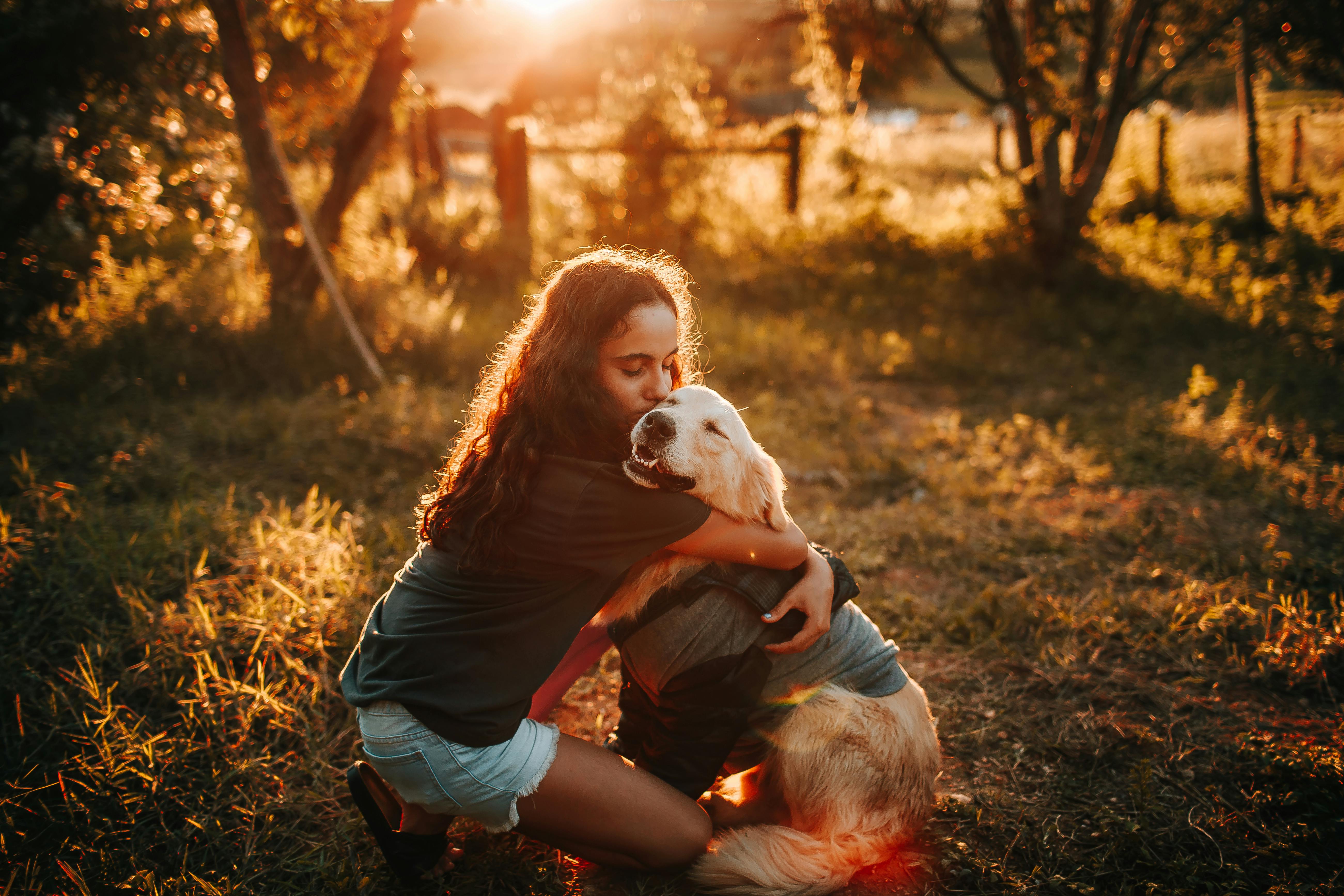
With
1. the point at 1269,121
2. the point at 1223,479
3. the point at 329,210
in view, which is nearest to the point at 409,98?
the point at 329,210

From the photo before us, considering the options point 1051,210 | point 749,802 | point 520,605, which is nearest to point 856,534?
point 749,802

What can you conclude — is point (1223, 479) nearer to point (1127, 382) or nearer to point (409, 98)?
point (1127, 382)

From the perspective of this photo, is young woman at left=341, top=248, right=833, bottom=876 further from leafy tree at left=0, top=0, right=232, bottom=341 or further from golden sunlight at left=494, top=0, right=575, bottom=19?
leafy tree at left=0, top=0, right=232, bottom=341

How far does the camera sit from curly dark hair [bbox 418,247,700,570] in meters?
1.75

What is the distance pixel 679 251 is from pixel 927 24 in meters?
3.39

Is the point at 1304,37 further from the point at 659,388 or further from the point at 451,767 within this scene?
the point at 451,767

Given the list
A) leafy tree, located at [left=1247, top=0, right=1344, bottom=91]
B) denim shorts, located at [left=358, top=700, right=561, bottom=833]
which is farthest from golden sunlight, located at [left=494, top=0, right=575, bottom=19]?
leafy tree, located at [left=1247, top=0, right=1344, bottom=91]

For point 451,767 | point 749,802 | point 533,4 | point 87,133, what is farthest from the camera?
point 533,4

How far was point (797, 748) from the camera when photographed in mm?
1924

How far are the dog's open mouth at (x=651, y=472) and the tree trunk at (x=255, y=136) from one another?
4763 millimetres

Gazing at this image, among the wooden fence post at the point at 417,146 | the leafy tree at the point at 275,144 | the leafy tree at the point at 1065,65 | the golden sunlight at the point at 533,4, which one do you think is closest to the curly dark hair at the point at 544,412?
the leafy tree at the point at 275,144

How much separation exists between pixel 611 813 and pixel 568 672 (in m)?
0.57

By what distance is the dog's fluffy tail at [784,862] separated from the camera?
1835 millimetres

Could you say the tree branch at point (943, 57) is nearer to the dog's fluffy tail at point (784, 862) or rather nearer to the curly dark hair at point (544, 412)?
the curly dark hair at point (544, 412)
